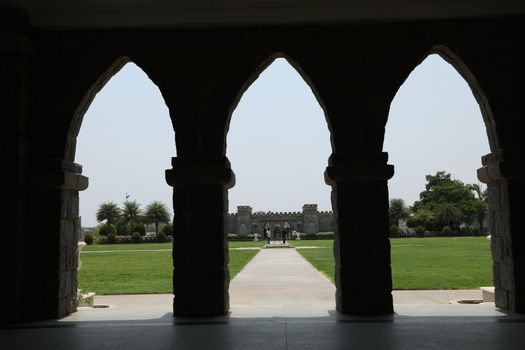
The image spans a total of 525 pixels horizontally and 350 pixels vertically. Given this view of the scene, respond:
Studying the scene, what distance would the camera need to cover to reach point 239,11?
6668 mm

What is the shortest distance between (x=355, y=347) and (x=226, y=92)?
3.62 metres

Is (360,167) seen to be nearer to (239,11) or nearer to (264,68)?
(264,68)

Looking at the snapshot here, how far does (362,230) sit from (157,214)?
2254 inches

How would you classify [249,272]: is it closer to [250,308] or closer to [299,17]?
[250,308]

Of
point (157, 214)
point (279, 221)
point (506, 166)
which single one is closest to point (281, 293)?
point (506, 166)

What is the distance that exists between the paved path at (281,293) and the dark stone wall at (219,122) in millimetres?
494

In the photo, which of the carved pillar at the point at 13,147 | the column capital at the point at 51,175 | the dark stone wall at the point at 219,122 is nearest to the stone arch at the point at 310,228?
the dark stone wall at the point at 219,122

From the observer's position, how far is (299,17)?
673cm

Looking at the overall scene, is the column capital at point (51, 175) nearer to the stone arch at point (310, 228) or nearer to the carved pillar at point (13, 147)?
the carved pillar at point (13, 147)

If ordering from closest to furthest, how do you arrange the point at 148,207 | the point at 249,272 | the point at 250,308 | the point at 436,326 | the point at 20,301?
the point at 436,326
the point at 20,301
the point at 250,308
the point at 249,272
the point at 148,207

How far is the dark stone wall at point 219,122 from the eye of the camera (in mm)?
6566

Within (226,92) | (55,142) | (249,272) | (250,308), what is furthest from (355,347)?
(249,272)

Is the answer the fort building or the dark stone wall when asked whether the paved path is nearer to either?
the dark stone wall

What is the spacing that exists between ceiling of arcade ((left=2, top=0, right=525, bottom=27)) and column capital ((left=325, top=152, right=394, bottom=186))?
1.71 meters
